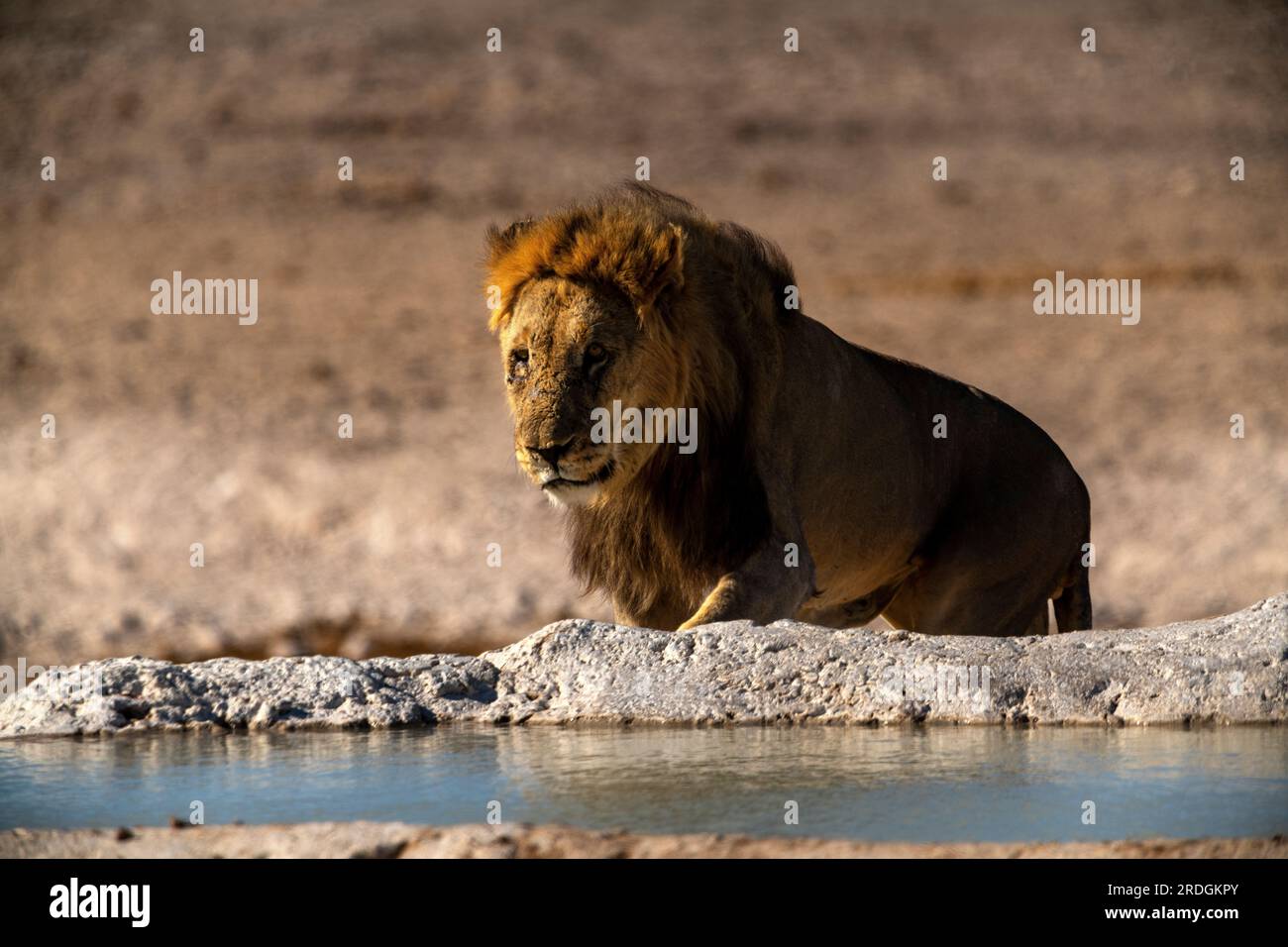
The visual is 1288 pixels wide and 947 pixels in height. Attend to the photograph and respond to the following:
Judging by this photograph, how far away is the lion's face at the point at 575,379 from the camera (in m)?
5.45

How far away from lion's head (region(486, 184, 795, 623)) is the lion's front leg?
97 millimetres

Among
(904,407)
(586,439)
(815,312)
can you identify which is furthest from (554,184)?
(586,439)

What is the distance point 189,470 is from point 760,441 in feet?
22.6

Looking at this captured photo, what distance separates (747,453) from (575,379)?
2.38ft

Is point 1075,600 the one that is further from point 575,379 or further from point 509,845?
point 509,845

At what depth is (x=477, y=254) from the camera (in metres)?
14.3

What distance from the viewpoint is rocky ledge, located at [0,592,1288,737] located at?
4496 mm

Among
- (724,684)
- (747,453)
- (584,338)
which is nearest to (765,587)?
(747,453)

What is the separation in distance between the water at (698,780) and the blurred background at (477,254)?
646cm

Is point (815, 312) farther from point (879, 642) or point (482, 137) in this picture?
point (879, 642)
